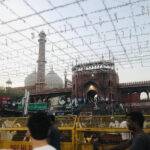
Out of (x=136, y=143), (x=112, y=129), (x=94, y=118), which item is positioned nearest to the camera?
(x=136, y=143)

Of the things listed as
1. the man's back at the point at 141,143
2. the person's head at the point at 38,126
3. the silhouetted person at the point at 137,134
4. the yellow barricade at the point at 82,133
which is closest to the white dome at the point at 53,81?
the yellow barricade at the point at 82,133

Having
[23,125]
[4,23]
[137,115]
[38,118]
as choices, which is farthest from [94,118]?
[4,23]

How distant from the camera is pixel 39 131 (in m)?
2.64

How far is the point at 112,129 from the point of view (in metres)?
7.75

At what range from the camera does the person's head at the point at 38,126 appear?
2.63 metres

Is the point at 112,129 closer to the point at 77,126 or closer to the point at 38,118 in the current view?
the point at 77,126

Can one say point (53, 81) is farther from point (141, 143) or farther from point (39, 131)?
point (39, 131)

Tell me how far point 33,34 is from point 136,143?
932 inches

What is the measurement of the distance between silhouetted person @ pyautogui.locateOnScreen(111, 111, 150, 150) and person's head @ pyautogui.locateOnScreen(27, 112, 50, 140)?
998 mm

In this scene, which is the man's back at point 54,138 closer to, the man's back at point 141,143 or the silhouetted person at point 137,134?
the silhouetted person at point 137,134

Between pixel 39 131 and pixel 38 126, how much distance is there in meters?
0.06

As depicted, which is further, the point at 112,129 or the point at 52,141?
the point at 112,129

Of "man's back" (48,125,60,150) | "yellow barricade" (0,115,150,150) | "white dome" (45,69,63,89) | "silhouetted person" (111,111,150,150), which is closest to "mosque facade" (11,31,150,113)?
"white dome" (45,69,63,89)

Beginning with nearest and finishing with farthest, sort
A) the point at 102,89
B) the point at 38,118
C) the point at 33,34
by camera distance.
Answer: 1. the point at 38,118
2. the point at 33,34
3. the point at 102,89
